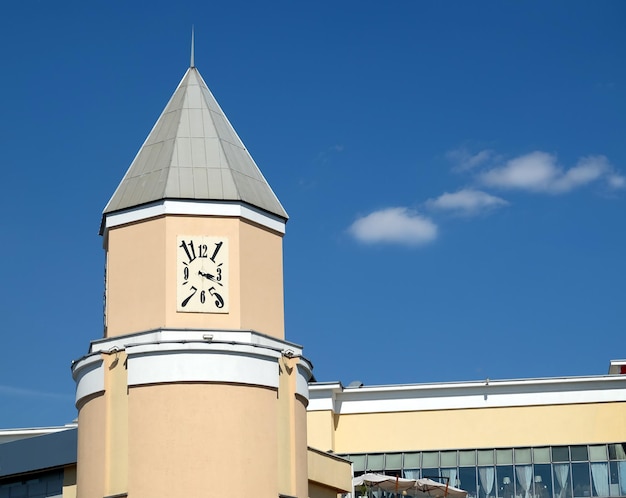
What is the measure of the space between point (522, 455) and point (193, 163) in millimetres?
24172

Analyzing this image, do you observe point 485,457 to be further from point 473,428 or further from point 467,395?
point 467,395

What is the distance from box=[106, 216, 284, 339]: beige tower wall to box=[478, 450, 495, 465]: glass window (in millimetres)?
21519

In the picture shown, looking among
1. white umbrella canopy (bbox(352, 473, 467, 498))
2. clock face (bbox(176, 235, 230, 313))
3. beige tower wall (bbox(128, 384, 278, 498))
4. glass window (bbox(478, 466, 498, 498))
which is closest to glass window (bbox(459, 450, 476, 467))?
glass window (bbox(478, 466, 498, 498))

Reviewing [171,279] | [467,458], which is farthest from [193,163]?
[467,458]

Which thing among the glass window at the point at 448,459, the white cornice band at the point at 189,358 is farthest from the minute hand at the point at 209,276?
the glass window at the point at 448,459

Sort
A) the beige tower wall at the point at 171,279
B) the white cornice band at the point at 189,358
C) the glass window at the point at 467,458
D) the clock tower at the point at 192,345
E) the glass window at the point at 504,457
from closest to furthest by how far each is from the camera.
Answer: the clock tower at the point at 192,345 → the white cornice band at the point at 189,358 → the beige tower wall at the point at 171,279 → the glass window at the point at 504,457 → the glass window at the point at 467,458

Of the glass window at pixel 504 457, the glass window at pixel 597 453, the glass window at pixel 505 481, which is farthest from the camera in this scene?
the glass window at pixel 504 457

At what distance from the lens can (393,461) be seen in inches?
2058

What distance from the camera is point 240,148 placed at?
35.0m

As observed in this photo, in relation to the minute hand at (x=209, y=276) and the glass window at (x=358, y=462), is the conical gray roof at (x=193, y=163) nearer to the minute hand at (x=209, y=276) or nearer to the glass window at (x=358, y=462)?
the minute hand at (x=209, y=276)

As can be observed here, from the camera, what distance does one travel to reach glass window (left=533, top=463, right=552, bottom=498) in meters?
51.7

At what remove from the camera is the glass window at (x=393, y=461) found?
52.1 meters

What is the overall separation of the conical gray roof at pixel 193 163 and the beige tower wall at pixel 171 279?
716 mm

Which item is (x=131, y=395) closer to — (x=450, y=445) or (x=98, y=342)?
(x=98, y=342)
